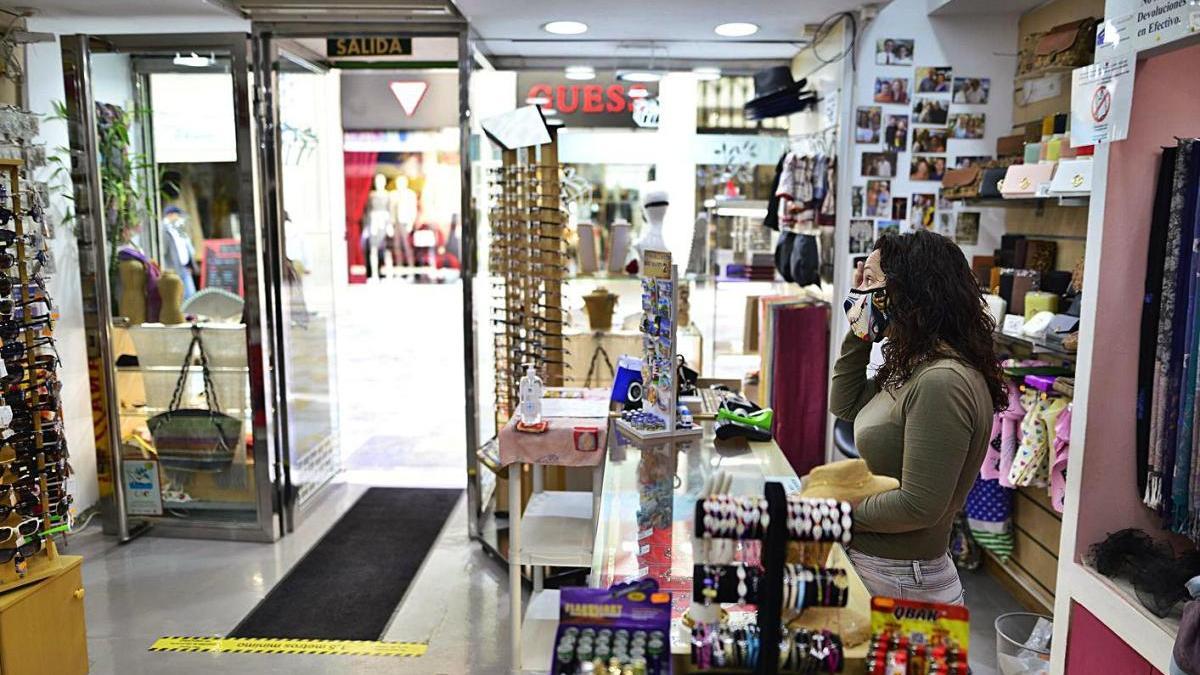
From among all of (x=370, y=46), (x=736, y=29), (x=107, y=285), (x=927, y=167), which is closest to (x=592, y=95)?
(x=736, y=29)

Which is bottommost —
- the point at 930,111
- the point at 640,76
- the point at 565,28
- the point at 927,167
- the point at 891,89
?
the point at 927,167

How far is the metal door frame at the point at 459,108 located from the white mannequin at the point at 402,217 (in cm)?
1100

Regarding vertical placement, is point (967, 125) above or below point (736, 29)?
below

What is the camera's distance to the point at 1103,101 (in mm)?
2441

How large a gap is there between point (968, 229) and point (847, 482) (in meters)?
3.13

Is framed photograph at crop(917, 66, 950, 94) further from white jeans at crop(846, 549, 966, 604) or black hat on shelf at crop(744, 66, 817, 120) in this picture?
white jeans at crop(846, 549, 966, 604)

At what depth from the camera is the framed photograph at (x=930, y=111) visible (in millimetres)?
4504

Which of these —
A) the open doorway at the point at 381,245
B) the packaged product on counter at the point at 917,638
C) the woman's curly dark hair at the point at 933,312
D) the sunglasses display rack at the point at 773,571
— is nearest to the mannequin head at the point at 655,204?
the open doorway at the point at 381,245

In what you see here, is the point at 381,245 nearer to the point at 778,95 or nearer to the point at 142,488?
the point at 142,488

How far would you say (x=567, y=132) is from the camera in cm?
563

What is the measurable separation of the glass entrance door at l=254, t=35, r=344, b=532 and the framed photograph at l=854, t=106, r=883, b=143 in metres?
3.09

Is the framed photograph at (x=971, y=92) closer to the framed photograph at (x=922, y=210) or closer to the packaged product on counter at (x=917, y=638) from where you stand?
the framed photograph at (x=922, y=210)

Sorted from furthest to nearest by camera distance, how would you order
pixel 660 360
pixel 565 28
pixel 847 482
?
pixel 565 28, pixel 660 360, pixel 847 482

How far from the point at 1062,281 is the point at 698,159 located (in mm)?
2454
